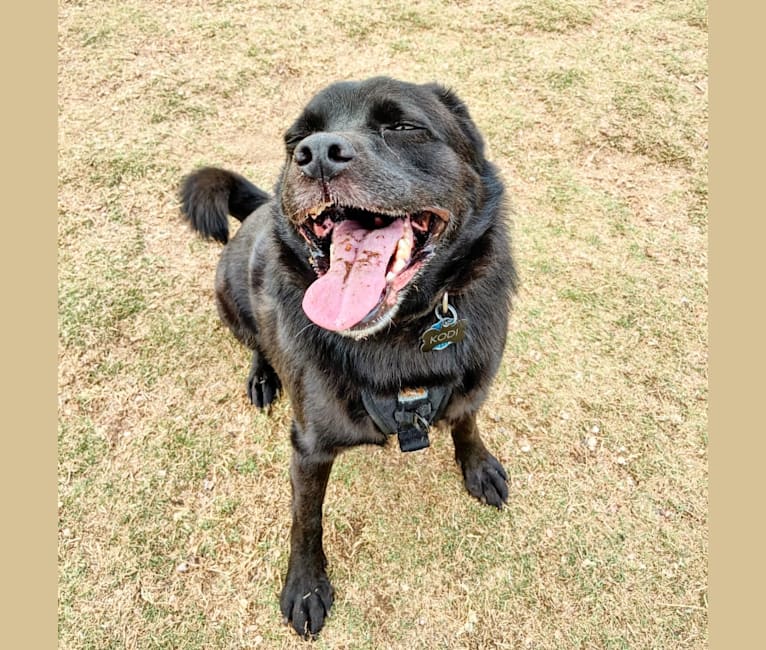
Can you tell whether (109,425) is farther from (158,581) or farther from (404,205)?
(404,205)

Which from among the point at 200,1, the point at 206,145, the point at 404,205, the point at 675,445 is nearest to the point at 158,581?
the point at 404,205

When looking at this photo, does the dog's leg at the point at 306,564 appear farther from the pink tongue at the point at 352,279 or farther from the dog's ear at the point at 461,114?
the dog's ear at the point at 461,114

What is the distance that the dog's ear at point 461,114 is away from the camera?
7.62ft

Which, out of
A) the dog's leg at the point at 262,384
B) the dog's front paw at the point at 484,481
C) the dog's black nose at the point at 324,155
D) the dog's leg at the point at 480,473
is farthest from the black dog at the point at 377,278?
the dog's leg at the point at 262,384

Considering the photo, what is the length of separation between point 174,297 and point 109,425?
3.43 feet

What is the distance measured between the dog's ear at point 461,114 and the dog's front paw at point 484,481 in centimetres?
171

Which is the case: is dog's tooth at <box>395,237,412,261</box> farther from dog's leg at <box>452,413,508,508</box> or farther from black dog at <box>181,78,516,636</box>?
dog's leg at <box>452,413,508,508</box>

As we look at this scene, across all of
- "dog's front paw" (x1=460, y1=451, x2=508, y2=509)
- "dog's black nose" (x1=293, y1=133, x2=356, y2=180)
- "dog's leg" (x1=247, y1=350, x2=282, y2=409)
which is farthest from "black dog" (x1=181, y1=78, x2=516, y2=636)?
"dog's leg" (x1=247, y1=350, x2=282, y2=409)

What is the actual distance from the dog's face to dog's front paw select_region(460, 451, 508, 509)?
1458mm

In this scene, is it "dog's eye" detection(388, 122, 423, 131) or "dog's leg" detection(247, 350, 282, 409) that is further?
"dog's leg" detection(247, 350, 282, 409)

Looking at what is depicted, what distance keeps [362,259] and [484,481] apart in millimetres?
1738

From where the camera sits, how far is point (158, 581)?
9.17 ft

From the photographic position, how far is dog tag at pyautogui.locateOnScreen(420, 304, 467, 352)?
2094 mm

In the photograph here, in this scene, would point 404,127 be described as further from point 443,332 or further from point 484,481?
point 484,481
